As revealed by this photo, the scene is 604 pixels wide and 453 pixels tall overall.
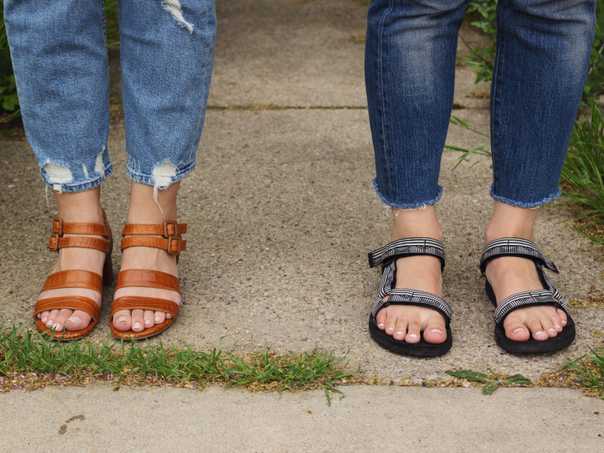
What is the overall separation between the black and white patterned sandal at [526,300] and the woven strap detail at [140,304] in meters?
0.68

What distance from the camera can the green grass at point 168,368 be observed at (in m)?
1.69

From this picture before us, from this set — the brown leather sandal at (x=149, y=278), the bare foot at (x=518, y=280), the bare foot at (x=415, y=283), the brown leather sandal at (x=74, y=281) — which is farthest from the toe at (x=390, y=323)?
the brown leather sandal at (x=74, y=281)

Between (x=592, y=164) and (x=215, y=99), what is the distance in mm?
1395

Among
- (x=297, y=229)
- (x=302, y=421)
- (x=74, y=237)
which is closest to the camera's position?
(x=302, y=421)

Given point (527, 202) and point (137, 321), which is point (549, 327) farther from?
point (137, 321)

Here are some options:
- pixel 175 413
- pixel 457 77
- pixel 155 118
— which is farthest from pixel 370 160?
pixel 175 413

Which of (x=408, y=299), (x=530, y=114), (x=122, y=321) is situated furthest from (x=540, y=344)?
(x=122, y=321)

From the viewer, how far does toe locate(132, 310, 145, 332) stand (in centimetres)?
181

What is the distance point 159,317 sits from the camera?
1.84 meters

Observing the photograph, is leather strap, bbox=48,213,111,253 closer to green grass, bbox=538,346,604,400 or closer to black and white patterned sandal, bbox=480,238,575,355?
black and white patterned sandal, bbox=480,238,575,355

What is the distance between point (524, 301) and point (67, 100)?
996 mm

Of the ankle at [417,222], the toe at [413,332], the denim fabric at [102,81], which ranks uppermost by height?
the denim fabric at [102,81]

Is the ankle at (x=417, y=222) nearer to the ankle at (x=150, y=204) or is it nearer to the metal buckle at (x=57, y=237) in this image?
the ankle at (x=150, y=204)

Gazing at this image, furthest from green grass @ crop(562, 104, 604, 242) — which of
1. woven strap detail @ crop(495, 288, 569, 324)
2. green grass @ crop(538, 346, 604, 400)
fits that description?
green grass @ crop(538, 346, 604, 400)
